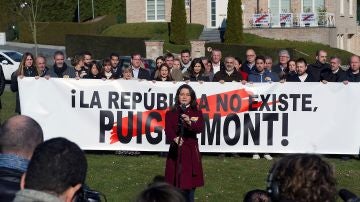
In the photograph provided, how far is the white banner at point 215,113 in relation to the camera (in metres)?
14.2

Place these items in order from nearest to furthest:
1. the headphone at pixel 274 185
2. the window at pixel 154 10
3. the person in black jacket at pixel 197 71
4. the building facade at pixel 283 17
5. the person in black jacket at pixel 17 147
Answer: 1. the headphone at pixel 274 185
2. the person in black jacket at pixel 17 147
3. the person in black jacket at pixel 197 71
4. the building facade at pixel 283 17
5. the window at pixel 154 10

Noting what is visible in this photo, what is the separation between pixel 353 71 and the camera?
46.5 feet

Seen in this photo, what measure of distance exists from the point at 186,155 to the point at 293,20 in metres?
42.7

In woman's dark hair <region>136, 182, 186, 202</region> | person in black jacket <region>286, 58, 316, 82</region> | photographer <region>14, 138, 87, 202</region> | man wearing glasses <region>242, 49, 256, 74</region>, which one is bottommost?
woman's dark hair <region>136, 182, 186, 202</region>

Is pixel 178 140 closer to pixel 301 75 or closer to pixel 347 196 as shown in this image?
pixel 301 75

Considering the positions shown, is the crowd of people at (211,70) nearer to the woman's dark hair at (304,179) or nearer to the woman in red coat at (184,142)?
the woman in red coat at (184,142)

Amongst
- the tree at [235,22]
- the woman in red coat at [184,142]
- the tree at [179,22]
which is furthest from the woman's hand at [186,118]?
the tree at [179,22]

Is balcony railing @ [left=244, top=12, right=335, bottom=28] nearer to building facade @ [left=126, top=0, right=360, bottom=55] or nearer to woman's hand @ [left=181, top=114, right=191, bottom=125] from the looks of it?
building facade @ [left=126, top=0, right=360, bottom=55]

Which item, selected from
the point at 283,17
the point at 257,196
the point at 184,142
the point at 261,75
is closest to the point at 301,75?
the point at 261,75

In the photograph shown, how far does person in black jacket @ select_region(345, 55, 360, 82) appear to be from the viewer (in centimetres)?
1401

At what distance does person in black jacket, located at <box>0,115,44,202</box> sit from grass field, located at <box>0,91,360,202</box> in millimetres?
5748

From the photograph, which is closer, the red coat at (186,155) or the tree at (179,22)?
the red coat at (186,155)

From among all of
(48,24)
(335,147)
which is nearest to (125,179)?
(335,147)

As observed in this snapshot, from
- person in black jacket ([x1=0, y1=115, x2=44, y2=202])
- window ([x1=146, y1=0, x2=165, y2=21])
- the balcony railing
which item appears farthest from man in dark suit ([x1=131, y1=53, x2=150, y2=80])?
window ([x1=146, y1=0, x2=165, y2=21])
